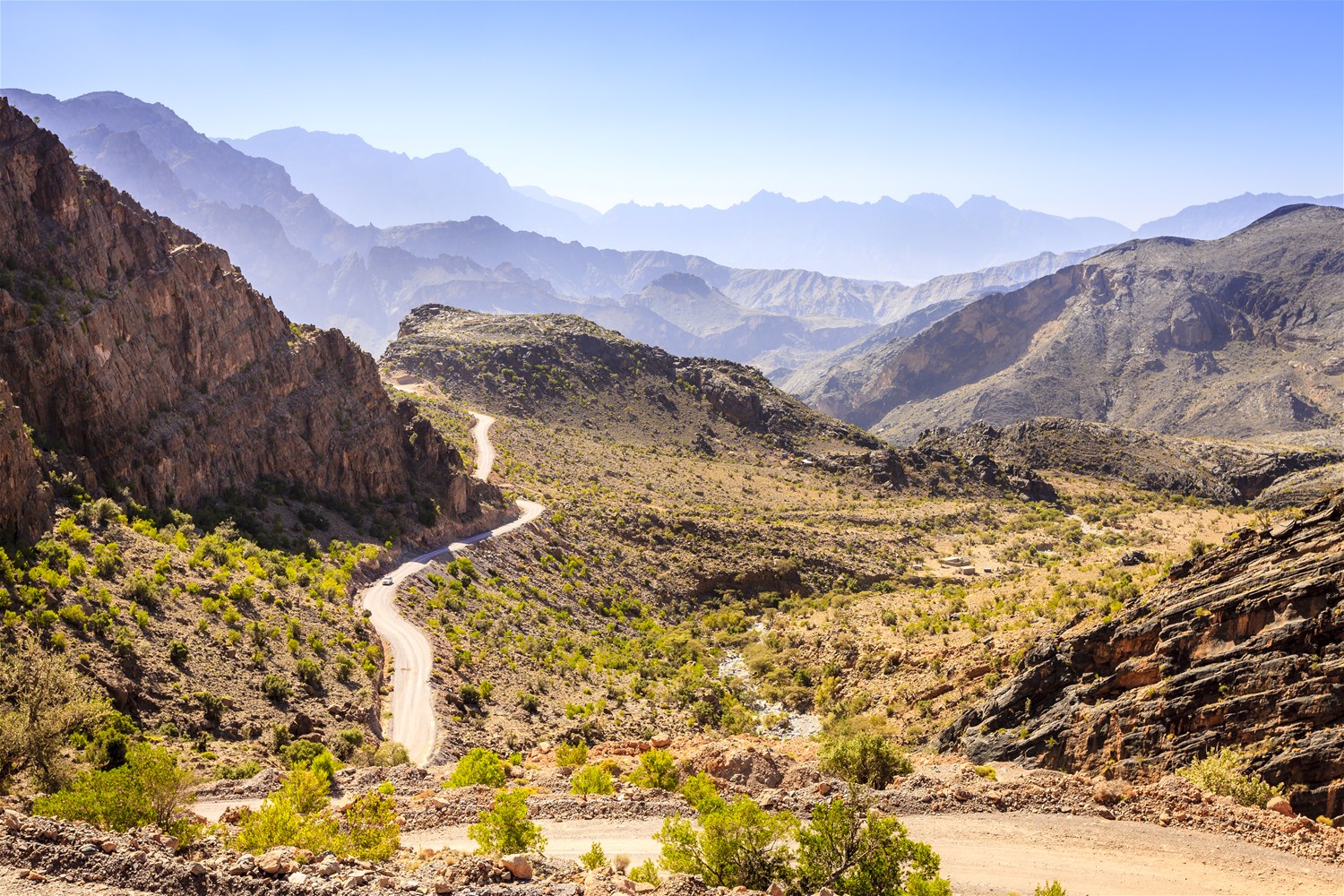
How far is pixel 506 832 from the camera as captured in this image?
1617 cm

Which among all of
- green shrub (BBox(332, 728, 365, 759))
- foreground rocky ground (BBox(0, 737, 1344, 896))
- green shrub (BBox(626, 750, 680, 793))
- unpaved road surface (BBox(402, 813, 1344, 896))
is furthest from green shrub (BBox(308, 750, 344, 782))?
green shrub (BBox(626, 750, 680, 793))

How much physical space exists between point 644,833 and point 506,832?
436cm

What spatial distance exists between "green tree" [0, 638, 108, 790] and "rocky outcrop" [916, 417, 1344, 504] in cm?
9691

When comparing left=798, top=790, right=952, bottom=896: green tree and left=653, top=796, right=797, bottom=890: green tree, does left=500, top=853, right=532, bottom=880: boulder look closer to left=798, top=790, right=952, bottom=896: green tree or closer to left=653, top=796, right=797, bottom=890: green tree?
left=653, top=796, right=797, bottom=890: green tree

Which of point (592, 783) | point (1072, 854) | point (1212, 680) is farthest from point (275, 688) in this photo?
point (1212, 680)

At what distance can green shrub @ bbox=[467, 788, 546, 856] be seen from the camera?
16.0m

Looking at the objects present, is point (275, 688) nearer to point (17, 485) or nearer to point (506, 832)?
point (17, 485)

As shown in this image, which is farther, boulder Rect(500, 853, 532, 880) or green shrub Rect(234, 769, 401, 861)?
green shrub Rect(234, 769, 401, 861)

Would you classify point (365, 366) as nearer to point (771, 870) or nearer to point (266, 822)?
point (266, 822)

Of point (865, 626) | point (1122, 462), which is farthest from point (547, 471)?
point (1122, 462)

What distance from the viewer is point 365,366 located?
57.2 meters

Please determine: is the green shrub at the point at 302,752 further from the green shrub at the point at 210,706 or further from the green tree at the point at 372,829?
the green tree at the point at 372,829

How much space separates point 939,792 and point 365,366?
50998 mm

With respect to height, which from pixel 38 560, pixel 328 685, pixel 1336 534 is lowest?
pixel 328 685
